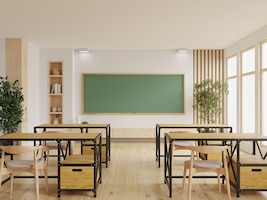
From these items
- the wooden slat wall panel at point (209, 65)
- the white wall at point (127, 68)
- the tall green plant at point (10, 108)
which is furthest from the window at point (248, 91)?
the tall green plant at point (10, 108)

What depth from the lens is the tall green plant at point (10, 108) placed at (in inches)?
279

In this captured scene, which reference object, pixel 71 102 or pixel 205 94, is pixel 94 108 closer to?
pixel 71 102

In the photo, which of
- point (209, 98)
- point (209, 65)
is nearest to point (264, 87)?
point (209, 98)

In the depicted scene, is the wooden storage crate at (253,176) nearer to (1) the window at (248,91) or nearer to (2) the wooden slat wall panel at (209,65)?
(1) the window at (248,91)

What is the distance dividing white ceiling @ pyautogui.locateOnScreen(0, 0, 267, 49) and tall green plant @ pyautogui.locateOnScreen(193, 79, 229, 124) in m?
1.14

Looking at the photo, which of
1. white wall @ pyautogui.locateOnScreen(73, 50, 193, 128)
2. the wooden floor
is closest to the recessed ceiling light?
white wall @ pyautogui.locateOnScreen(73, 50, 193, 128)

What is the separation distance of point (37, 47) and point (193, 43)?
448 centimetres

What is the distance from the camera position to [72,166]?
159 inches

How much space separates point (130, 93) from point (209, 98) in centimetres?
233

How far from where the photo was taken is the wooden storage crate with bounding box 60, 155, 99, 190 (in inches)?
159

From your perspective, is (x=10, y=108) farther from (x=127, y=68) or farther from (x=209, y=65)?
(x=209, y=65)

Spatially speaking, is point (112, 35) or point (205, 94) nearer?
point (112, 35)

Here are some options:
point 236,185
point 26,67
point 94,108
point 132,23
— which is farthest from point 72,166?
point 94,108

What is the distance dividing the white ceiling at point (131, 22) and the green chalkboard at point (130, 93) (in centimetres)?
112
